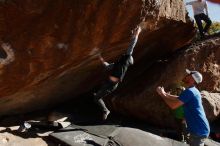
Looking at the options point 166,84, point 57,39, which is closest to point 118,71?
point 57,39

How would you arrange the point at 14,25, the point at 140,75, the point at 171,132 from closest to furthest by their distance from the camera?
1. the point at 14,25
2. the point at 171,132
3. the point at 140,75

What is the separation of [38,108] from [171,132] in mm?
3105

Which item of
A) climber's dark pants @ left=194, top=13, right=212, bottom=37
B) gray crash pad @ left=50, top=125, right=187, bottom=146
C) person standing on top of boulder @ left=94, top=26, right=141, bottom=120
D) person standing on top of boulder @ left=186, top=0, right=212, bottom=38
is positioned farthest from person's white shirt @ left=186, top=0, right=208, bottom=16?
gray crash pad @ left=50, top=125, right=187, bottom=146

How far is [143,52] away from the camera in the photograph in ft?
32.2

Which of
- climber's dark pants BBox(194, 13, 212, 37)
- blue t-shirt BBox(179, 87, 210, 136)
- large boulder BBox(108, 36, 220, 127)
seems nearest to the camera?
blue t-shirt BBox(179, 87, 210, 136)

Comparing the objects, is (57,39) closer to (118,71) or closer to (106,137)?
(118,71)

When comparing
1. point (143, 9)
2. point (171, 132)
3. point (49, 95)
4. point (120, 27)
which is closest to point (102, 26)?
point (120, 27)

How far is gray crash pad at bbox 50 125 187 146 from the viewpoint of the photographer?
23.0 feet

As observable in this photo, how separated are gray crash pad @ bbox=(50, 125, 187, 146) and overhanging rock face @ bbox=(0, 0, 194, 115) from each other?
1.29m

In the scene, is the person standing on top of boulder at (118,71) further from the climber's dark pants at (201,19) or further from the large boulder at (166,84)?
the climber's dark pants at (201,19)

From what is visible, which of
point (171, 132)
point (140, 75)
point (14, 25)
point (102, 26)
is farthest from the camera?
point (140, 75)

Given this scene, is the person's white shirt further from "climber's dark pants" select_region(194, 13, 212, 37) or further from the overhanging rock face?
the overhanging rock face

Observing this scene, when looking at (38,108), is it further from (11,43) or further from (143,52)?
(143,52)

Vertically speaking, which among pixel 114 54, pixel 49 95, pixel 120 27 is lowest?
pixel 49 95
